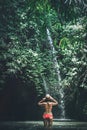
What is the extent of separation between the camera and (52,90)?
34875mm

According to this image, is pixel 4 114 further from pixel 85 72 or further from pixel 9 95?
pixel 85 72

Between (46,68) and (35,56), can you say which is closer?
(35,56)

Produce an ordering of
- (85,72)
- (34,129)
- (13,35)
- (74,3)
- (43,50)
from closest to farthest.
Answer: (74,3) < (34,129) < (85,72) < (13,35) < (43,50)

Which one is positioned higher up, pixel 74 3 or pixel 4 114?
pixel 74 3

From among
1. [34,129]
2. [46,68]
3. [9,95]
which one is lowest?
[34,129]

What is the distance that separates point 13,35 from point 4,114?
18.5ft

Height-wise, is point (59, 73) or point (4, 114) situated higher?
point (59, 73)

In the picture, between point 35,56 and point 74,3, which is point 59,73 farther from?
point 74,3

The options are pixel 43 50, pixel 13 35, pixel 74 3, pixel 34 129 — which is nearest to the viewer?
pixel 74 3

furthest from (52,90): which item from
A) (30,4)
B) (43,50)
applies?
(30,4)

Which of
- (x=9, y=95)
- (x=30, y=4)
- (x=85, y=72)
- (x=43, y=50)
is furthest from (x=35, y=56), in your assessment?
(x=30, y=4)

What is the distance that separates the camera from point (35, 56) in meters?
30.0

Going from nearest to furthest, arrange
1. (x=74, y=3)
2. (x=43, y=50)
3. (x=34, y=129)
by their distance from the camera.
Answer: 1. (x=74, y=3)
2. (x=34, y=129)
3. (x=43, y=50)

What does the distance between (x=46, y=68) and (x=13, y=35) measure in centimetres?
665
